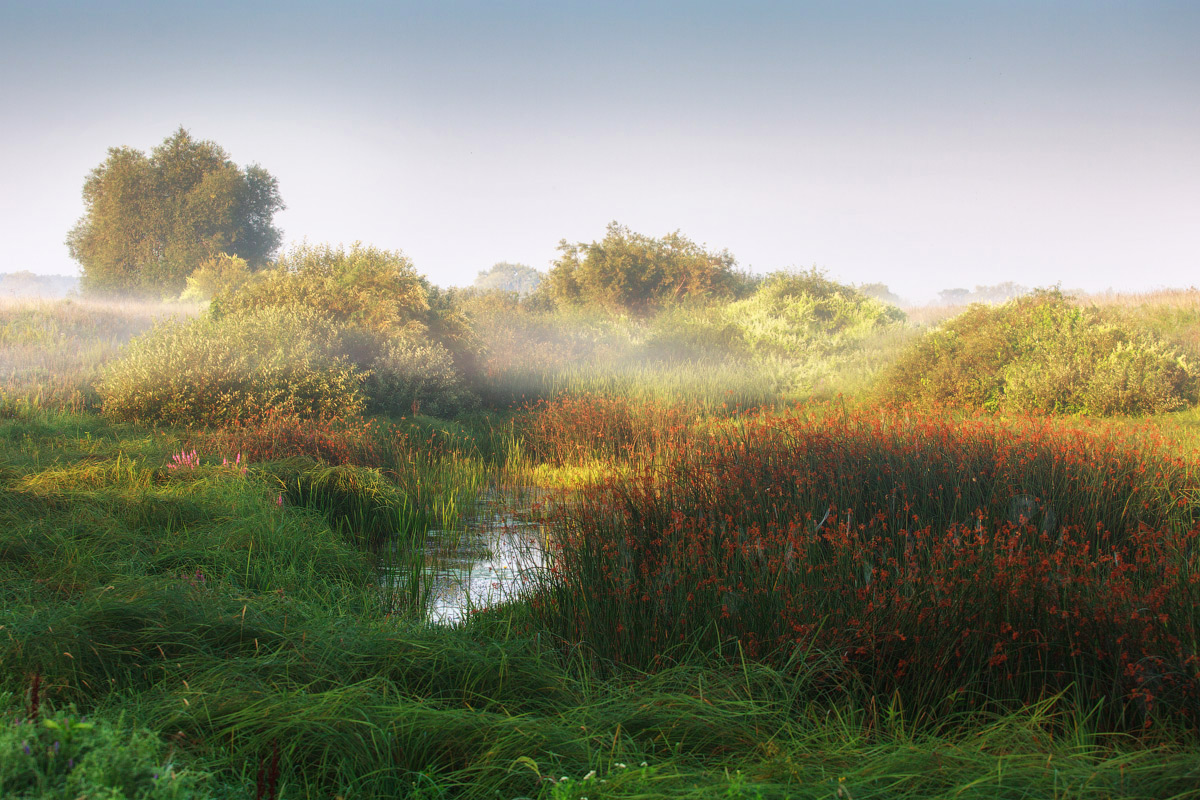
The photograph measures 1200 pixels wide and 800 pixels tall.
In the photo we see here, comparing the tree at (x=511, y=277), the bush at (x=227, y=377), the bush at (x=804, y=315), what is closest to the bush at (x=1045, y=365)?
the bush at (x=804, y=315)

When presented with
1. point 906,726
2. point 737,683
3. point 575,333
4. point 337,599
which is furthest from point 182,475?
point 575,333

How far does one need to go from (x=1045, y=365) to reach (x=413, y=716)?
442 inches

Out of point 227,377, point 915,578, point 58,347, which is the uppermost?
point 58,347

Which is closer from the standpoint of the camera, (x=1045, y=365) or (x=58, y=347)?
(x=1045, y=365)

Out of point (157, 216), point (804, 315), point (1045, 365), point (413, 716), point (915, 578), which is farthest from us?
point (157, 216)

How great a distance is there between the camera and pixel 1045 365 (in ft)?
36.0

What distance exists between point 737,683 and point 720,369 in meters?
12.1

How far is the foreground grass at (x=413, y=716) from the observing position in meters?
1.83

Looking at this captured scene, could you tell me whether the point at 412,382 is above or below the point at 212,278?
below

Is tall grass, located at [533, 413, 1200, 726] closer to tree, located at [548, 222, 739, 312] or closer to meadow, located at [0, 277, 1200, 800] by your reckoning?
meadow, located at [0, 277, 1200, 800]

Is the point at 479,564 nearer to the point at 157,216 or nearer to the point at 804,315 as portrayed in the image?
the point at 804,315

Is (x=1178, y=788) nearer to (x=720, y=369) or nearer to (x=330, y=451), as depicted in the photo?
(x=330, y=451)

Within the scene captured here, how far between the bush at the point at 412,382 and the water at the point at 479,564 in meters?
4.94

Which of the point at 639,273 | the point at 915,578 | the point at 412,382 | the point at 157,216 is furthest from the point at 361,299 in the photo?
the point at 157,216
